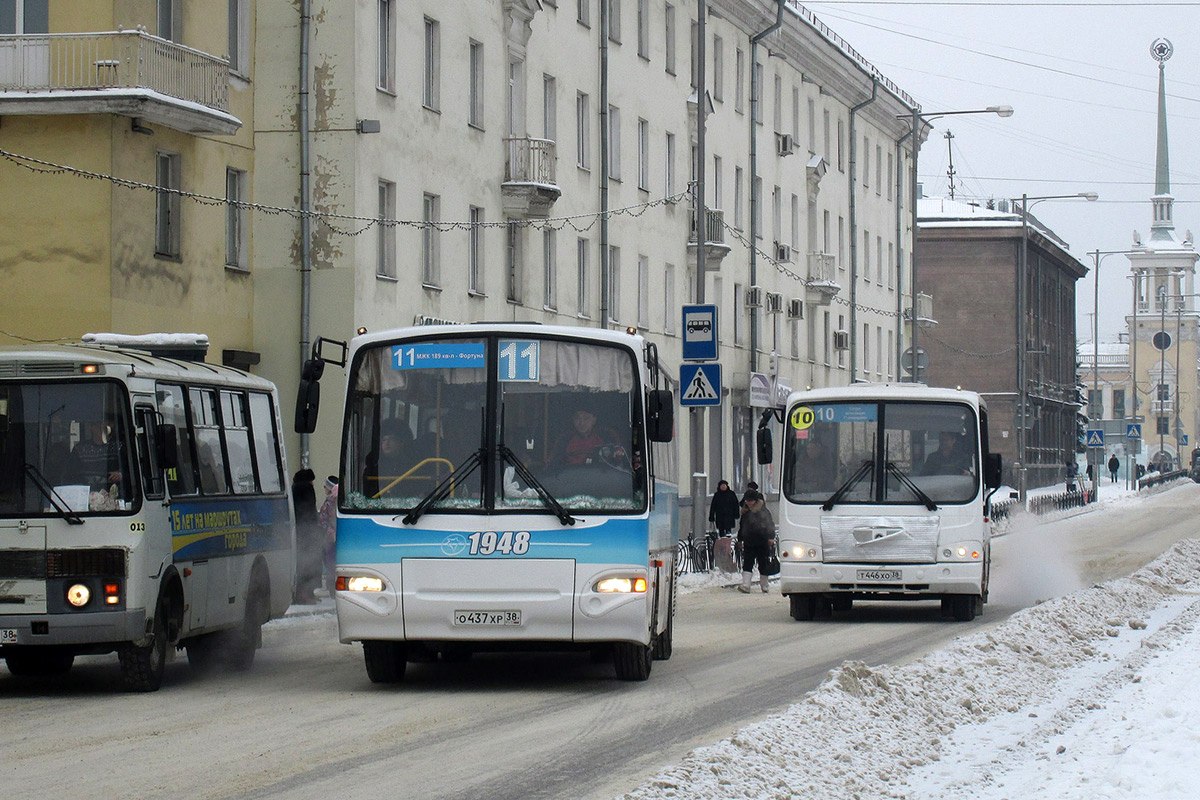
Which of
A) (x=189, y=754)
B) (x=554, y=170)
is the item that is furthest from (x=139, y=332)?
(x=189, y=754)

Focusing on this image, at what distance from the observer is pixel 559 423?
14812mm

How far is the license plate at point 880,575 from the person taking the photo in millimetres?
22906

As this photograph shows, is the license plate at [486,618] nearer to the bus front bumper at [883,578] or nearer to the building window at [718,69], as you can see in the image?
the bus front bumper at [883,578]

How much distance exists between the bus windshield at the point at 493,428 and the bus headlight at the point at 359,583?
0.50 meters

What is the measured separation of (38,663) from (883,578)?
997 cm

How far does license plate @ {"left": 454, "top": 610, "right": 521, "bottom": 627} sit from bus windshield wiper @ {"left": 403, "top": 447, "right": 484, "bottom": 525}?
75 cm

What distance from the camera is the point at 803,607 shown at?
23828mm

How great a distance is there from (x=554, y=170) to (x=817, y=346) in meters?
24.3

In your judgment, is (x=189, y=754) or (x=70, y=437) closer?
(x=189, y=754)

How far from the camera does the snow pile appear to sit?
32.6ft

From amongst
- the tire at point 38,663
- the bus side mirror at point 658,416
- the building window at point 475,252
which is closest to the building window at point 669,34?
the building window at point 475,252

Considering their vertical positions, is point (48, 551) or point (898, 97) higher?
point (898, 97)

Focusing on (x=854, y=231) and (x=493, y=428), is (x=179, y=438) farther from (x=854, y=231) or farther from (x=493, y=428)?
(x=854, y=231)

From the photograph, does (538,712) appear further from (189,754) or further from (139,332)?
(139,332)
